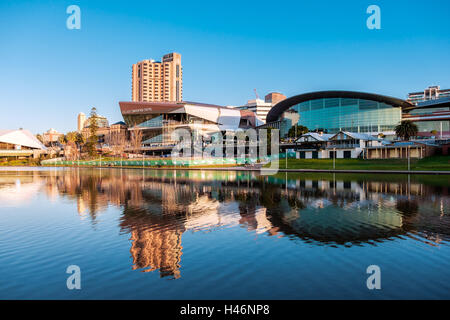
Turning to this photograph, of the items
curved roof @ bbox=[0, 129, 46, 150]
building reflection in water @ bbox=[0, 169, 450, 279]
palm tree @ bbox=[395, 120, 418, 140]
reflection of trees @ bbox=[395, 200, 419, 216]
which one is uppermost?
curved roof @ bbox=[0, 129, 46, 150]

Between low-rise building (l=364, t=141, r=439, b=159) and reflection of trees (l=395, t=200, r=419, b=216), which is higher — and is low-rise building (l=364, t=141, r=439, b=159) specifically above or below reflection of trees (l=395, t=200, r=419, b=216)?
above

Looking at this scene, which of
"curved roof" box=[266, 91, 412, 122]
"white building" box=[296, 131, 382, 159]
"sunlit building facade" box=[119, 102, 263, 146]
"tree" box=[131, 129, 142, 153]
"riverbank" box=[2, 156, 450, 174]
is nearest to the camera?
"riverbank" box=[2, 156, 450, 174]

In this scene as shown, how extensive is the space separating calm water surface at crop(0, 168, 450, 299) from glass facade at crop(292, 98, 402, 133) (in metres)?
94.1

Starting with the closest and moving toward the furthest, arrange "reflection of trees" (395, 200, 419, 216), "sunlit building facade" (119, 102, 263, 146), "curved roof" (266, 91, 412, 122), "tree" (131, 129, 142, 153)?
"reflection of trees" (395, 200, 419, 216) < "curved roof" (266, 91, 412, 122) < "tree" (131, 129, 142, 153) < "sunlit building facade" (119, 102, 263, 146)

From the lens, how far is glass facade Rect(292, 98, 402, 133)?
331ft

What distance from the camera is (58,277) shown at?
7.30m

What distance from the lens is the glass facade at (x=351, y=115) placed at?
3971 inches

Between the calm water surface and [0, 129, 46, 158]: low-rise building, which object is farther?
[0, 129, 46, 158]: low-rise building

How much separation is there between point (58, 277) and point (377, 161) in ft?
207

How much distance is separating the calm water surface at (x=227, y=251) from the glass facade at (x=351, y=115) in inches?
3705

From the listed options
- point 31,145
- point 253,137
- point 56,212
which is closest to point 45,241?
point 56,212

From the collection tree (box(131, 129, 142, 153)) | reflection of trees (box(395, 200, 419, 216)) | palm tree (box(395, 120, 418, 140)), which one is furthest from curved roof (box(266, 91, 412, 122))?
reflection of trees (box(395, 200, 419, 216))

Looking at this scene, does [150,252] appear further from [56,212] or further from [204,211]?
[56,212]

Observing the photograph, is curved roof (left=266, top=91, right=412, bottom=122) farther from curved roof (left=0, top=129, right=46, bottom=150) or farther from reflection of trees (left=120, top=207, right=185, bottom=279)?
reflection of trees (left=120, top=207, right=185, bottom=279)
